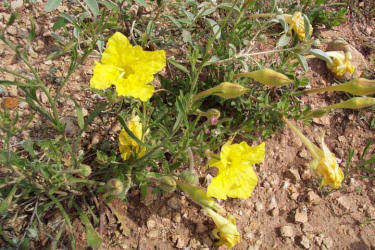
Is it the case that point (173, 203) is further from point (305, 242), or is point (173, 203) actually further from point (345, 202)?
point (345, 202)

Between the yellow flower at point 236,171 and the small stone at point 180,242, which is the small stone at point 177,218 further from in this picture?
the yellow flower at point 236,171

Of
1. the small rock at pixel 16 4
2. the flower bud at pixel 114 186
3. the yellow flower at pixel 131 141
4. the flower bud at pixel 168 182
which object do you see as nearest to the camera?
the flower bud at pixel 114 186

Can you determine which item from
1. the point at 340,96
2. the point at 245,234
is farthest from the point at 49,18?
the point at 340,96

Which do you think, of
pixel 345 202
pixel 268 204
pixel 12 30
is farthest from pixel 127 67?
pixel 345 202

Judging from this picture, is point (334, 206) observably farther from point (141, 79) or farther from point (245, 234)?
point (141, 79)

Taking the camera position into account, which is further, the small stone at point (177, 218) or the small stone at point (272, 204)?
the small stone at point (272, 204)

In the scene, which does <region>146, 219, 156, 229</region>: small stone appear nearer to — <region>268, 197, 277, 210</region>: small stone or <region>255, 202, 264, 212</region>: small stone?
<region>255, 202, 264, 212</region>: small stone

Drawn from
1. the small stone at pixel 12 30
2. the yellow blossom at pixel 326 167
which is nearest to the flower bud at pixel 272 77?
the yellow blossom at pixel 326 167
